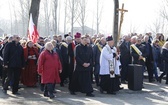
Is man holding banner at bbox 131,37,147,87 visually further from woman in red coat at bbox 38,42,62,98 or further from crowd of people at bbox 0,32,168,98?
woman in red coat at bbox 38,42,62,98

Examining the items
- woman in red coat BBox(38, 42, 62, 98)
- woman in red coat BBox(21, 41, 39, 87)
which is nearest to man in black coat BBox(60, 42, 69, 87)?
woman in red coat BBox(21, 41, 39, 87)

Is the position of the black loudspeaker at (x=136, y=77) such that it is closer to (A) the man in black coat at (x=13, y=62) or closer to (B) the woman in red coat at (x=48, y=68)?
(B) the woman in red coat at (x=48, y=68)

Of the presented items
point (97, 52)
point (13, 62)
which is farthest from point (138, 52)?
point (13, 62)

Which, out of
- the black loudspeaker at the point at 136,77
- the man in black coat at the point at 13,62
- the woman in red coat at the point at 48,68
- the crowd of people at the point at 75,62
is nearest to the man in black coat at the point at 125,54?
the crowd of people at the point at 75,62

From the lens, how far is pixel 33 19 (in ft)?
55.5

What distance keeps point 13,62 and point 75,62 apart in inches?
86.8

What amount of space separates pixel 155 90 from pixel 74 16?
4314 centimetres

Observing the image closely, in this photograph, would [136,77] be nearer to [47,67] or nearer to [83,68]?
[83,68]

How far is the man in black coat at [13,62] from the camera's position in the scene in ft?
38.8

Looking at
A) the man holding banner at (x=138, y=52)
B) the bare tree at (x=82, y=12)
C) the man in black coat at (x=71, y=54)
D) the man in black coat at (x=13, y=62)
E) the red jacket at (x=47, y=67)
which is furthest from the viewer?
the bare tree at (x=82, y=12)

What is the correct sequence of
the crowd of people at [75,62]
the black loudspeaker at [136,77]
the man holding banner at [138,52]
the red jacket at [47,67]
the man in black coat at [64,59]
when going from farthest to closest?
the man in black coat at [64,59], the man holding banner at [138,52], the black loudspeaker at [136,77], the crowd of people at [75,62], the red jacket at [47,67]

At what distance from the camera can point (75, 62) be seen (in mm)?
12125

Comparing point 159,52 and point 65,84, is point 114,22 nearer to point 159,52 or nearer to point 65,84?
point 159,52

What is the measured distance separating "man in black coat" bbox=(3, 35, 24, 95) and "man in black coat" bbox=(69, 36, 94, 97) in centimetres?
203
